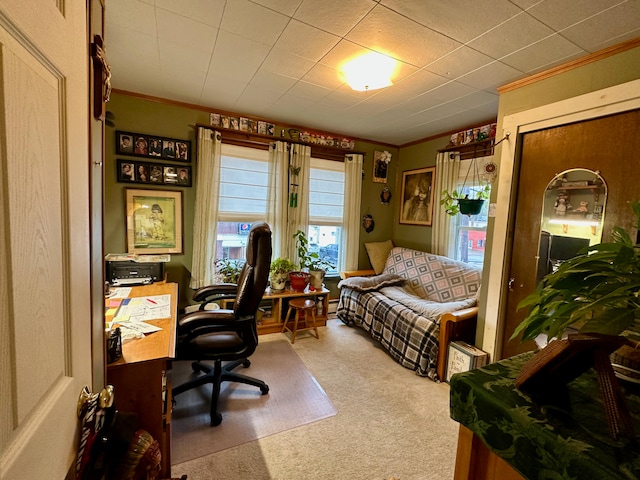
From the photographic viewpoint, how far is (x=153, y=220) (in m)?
2.98

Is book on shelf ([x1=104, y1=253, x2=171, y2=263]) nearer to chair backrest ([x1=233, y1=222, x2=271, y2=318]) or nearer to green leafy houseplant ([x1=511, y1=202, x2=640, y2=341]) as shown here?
chair backrest ([x1=233, y1=222, x2=271, y2=318])

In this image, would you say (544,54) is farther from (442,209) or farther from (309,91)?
(442,209)

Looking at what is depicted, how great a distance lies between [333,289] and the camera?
4.08m

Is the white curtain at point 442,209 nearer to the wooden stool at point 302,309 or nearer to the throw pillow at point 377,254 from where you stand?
the throw pillow at point 377,254

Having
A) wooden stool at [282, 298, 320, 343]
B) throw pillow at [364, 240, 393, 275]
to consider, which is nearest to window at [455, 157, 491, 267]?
throw pillow at [364, 240, 393, 275]

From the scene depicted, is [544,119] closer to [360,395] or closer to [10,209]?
[360,395]

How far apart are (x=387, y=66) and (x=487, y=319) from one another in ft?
6.84

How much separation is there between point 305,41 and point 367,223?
269 centimetres

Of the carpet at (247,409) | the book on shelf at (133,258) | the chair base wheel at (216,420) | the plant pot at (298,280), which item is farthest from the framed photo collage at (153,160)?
the chair base wheel at (216,420)

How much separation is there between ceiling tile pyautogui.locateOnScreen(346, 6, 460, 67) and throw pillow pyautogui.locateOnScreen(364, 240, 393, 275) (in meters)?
2.56

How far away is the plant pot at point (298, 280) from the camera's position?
3328 mm

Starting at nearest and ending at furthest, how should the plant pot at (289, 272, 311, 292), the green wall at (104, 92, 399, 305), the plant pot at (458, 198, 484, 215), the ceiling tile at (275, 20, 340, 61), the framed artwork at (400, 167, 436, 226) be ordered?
1. the ceiling tile at (275, 20, 340, 61)
2. the plant pot at (458, 198, 484, 215)
3. the green wall at (104, 92, 399, 305)
4. the plant pot at (289, 272, 311, 292)
5. the framed artwork at (400, 167, 436, 226)

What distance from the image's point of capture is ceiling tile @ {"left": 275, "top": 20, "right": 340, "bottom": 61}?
168 cm

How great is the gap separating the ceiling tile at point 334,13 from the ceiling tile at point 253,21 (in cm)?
13
